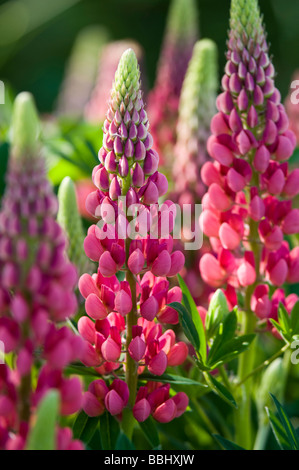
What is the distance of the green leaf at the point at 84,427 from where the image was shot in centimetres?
62

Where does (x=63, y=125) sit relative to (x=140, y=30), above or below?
below

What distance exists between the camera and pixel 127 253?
0.61m

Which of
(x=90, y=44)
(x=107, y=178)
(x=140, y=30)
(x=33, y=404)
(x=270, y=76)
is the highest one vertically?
(x=140, y=30)

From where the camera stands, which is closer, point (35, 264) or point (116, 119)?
point (35, 264)

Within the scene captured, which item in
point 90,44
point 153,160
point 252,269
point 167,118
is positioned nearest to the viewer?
point 153,160

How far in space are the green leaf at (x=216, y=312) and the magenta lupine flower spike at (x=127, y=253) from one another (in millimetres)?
64

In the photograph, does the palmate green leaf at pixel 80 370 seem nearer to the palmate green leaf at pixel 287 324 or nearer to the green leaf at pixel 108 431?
the green leaf at pixel 108 431

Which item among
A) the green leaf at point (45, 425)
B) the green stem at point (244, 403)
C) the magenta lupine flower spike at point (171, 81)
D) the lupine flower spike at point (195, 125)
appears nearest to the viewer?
the green leaf at point (45, 425)

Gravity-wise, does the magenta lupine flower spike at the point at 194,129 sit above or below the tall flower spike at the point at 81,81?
below

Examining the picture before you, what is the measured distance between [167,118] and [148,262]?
76cm

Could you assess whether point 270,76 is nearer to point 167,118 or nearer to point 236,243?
point 236,243

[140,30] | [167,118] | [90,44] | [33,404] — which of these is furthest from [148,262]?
[140,30]

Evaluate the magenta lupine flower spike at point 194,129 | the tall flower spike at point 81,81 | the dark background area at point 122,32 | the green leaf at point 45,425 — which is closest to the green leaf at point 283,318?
the green leaf at point 45,425

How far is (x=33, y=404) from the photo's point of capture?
0.46m
